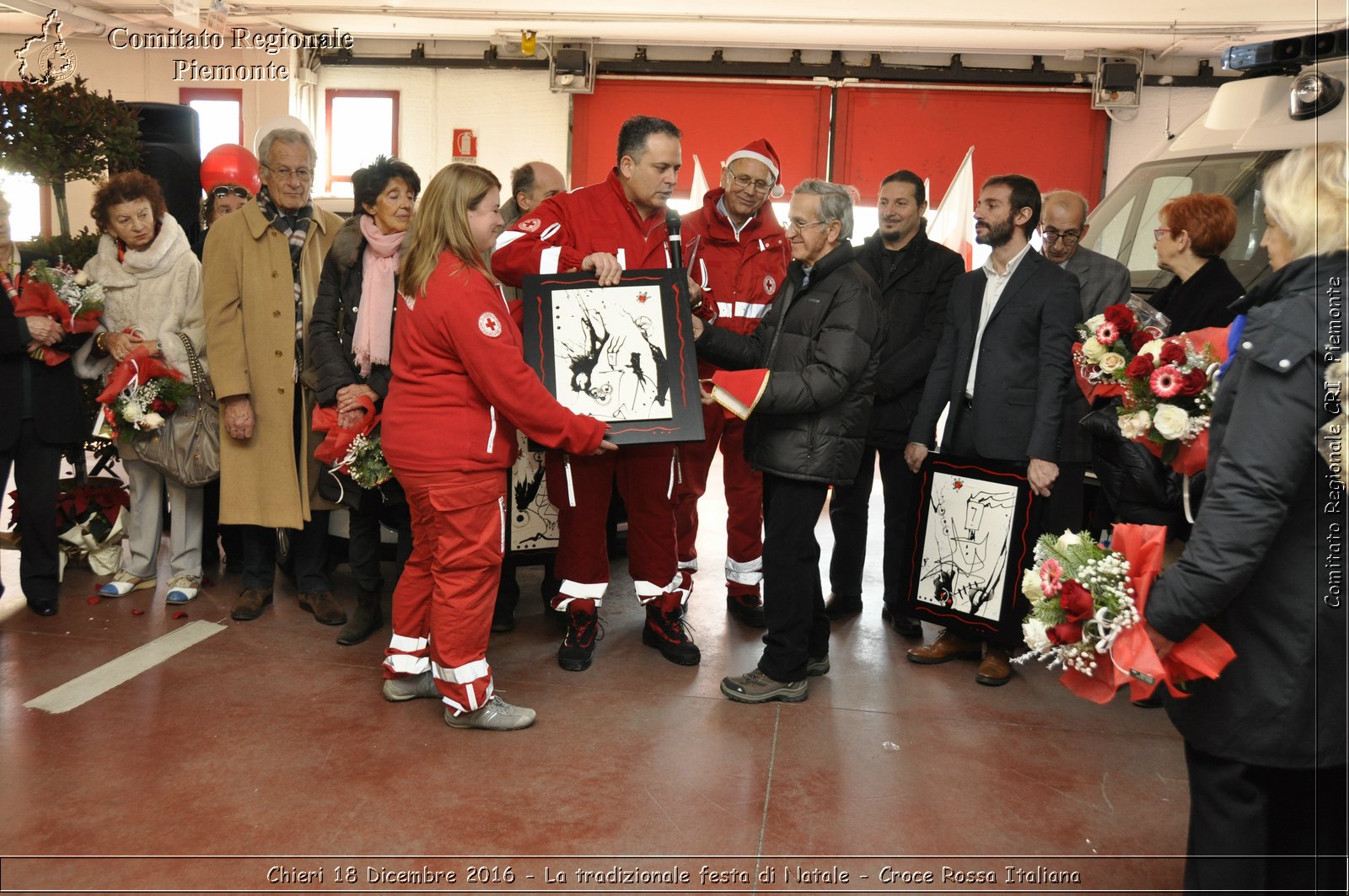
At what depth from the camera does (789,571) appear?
3891 mm

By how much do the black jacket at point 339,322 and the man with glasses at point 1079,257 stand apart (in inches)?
113

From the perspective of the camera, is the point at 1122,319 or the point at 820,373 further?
the point at 820,373

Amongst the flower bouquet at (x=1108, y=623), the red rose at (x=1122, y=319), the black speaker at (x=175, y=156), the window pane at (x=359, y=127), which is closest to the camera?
the flower bouquet at (x=1108, y=623)

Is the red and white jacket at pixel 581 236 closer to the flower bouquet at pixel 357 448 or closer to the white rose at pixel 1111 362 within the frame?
the flower bouquet at pixel 357 448

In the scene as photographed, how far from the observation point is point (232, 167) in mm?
7883

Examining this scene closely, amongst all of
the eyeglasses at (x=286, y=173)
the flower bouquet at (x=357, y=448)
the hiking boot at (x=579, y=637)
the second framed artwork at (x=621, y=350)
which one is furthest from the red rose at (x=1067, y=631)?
the eyeglasses at (x=286, y=173)

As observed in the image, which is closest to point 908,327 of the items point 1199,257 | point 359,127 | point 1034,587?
point 1199,257

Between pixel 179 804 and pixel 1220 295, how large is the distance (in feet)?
13.2

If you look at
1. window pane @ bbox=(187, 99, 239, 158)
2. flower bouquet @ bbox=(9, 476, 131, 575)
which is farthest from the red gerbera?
window pane @ bbox=(187, 99, 239, 158)

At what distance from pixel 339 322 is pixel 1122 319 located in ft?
9.76

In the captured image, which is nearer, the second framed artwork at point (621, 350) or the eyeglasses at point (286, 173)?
the second framed artwork at point (621, 350)

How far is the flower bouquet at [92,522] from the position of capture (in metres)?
5.21

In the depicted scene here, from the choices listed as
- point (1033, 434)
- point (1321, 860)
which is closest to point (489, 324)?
point (1033, 434)

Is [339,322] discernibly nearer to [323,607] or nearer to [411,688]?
[323,607]
